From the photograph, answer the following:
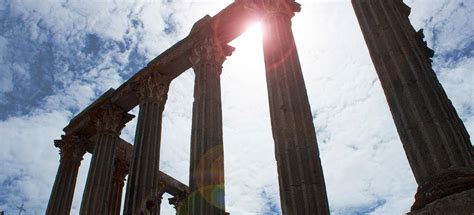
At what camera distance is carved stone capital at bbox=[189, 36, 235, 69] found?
2152 centimetres

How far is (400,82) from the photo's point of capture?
304 inches

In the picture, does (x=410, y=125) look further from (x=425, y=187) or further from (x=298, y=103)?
(x=298, y=103)

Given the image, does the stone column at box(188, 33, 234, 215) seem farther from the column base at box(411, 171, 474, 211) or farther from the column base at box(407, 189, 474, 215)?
the column base at box(407, 189, 474, 215)

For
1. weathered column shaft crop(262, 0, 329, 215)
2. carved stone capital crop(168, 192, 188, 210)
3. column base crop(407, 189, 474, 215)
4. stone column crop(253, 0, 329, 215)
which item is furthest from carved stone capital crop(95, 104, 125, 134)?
column base crop(407, 189, 474, 215)

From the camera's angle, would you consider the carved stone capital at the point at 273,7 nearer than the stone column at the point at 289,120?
No

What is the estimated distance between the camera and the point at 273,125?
44.3ft

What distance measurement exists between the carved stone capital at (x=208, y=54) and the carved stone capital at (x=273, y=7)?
169 inches

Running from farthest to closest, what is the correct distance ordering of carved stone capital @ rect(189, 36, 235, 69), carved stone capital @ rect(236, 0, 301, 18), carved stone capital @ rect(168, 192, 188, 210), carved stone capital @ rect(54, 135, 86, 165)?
carved stone capital @ rect(168, 192, 188, 210), carved stone capital @ rect(54, 135, 86, 165), carved stone capital @ rect(189, 36, 235, 69), carved stone capital @ rect(236, 0, 301, 18)

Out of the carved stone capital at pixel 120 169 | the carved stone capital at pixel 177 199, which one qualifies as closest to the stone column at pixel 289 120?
the carved stone capital at pixel 120 169

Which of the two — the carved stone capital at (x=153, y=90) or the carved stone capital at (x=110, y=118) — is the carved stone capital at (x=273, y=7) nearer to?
the carved stone capital at (x=153, y=90)

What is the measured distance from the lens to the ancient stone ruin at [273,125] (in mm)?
6734

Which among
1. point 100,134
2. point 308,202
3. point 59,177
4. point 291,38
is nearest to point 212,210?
point 308,202

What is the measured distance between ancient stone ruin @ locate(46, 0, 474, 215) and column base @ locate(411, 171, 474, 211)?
1cm

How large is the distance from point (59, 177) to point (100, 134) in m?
5.24
